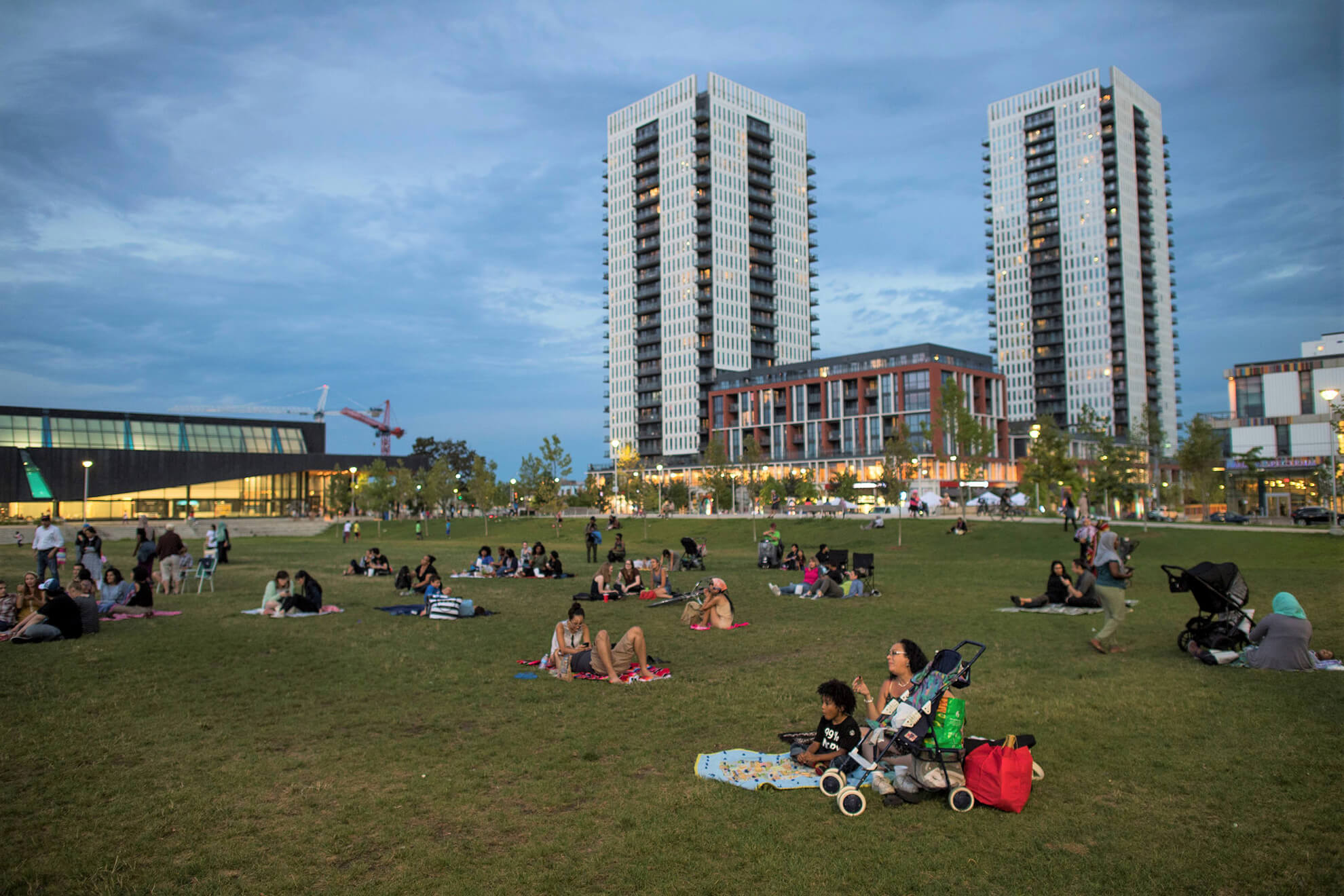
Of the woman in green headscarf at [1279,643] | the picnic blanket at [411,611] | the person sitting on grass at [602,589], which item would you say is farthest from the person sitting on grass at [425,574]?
the woman in green headscarf at [1279,643]

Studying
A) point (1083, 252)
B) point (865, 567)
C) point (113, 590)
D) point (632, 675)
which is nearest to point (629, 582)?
point (865, 567)

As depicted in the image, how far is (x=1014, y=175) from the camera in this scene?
14550 centimetres

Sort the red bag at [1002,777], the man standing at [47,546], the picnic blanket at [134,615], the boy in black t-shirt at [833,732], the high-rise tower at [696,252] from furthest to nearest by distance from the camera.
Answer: the high-rise tower at [696,252], the man standing at [47,546], the picnic blanket at [134,615], the boy in black t-shirt at [833,732], the red bag at [1002,777]

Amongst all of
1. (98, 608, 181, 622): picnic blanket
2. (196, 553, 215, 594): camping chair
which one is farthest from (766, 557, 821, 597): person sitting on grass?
(196, 553, 215, 594): camping chair

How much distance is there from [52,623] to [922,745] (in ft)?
47.0

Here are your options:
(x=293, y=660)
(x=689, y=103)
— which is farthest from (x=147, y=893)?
(x=689, y=103)

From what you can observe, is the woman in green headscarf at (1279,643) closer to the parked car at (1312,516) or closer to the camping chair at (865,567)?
the camping chair at (865,567)

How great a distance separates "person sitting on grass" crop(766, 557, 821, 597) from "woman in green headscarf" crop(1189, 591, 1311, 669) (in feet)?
33.9

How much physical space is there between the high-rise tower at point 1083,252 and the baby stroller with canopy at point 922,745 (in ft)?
462

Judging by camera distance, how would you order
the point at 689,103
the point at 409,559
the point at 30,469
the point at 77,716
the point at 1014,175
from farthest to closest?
the point at 1014,175, the point at 689,103, the point at 30,469, the point at 409,559, the point at 77,716

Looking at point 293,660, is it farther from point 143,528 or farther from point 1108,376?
point 1108,376

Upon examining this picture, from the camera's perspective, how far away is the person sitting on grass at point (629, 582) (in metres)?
21.0

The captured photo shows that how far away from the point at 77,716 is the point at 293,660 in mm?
3636

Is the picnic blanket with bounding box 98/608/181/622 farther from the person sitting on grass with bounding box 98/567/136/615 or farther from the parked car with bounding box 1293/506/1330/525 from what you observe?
the parked car with bounding box 1293/506/1330/525
